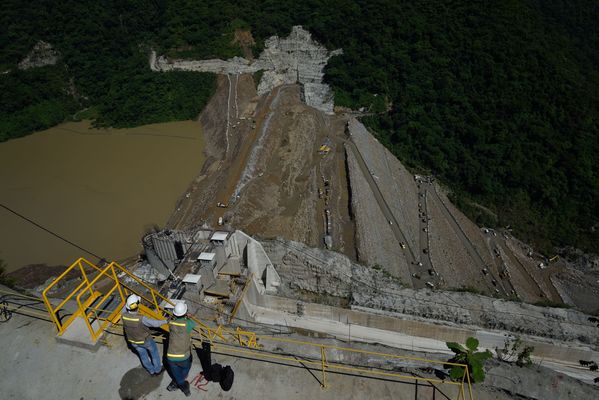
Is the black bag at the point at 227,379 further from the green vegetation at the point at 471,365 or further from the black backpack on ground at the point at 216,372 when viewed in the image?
the green vegetation at the point at 471,365

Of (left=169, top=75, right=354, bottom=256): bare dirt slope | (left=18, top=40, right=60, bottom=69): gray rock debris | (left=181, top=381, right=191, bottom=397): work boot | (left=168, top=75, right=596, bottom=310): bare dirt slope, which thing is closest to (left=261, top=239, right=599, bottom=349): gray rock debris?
(left=168, top=75, right=596, bottom=310): bare dirt slope

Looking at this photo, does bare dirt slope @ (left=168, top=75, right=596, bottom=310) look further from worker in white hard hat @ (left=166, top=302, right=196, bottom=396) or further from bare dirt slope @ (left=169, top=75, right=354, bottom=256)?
worker in white hard hat @ (left=166, top=302, right=196, bottom=396)

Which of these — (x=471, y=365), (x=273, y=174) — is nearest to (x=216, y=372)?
(x=471, y=365)

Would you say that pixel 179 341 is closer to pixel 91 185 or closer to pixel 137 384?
pixel 137 384

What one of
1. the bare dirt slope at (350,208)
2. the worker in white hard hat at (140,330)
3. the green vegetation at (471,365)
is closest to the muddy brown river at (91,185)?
the bare dirt slope at (350,208)

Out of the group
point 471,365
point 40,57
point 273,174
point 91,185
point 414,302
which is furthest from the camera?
point 40,57

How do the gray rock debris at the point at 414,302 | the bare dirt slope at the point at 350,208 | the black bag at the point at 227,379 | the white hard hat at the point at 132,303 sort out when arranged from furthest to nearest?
the bare dirt slope at the point at 350,208
the gray rock debris at the point at 414,302
the black bag at the point at 227,379
the white hard hat at the point at 132,303
